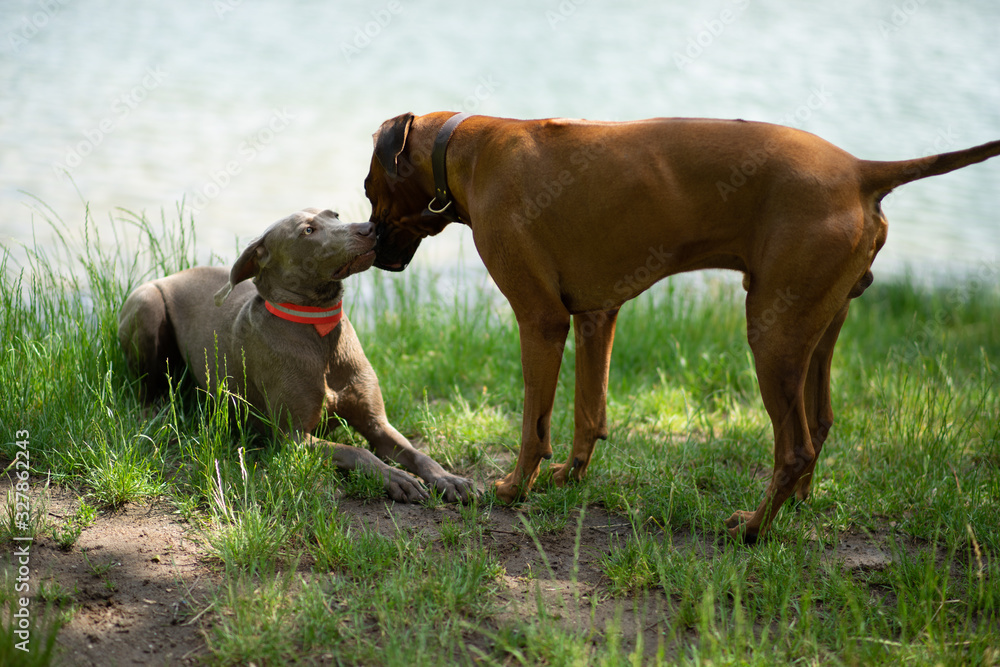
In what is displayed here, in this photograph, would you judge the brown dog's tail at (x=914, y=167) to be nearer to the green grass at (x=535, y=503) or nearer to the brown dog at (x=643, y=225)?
the brown dog at (x=643, y=225)

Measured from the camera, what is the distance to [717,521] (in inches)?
132

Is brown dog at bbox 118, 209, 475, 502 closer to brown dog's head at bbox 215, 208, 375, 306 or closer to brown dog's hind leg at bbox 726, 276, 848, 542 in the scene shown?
brown dog's head at bbox 215, 208, 375, 306

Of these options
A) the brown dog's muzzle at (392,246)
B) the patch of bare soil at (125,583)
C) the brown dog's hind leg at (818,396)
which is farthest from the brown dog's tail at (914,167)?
the patch of bare soil at (125,583)

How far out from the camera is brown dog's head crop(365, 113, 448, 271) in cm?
347

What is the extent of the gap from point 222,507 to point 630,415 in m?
2.29

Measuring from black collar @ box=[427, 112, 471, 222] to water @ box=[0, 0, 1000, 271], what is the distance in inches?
117

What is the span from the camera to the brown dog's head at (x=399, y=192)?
3.47m

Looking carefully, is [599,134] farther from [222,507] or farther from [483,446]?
[222,507]

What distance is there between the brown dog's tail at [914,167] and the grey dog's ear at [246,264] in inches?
98.2

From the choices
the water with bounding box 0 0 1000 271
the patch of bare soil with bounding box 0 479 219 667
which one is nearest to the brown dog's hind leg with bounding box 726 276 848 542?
the patch of bare soil with bounding box 0 479 219 667

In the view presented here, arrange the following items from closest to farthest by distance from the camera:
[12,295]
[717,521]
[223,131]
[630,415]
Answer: [717,521] → [12,295] → [630,415] → [223,131]

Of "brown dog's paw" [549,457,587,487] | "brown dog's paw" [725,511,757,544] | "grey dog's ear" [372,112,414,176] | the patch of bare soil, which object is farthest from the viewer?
"brown dog's paw" [549,457,587,487]

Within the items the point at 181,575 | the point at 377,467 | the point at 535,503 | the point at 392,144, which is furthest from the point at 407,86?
the point at 181,575

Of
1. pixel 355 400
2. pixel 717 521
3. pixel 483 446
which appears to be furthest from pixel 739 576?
pixel 355 400
